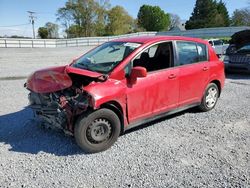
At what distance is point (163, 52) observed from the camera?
4988 mm

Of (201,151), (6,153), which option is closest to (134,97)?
(201,151)

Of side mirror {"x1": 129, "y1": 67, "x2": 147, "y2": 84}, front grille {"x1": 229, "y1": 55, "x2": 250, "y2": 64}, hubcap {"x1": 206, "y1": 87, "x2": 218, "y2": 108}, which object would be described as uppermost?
side mirror {"x1": 129, "y1": 67, "x2": 147, "y2": 84}

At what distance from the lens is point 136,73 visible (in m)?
4.15

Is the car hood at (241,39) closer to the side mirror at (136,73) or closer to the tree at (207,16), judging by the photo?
the side mirror at (136,73)

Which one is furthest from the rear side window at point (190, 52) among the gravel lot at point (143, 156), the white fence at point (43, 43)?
the white fence at point (43, 43)

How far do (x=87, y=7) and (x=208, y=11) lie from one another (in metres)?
27.7

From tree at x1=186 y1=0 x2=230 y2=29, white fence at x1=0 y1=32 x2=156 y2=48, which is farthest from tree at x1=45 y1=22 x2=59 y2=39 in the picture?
white fence at x1=0 y1=32 x2=156 y2=48

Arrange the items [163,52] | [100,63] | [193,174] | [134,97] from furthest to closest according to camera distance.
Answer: [163,52] < [100,63] < [134,97] < [193,174]

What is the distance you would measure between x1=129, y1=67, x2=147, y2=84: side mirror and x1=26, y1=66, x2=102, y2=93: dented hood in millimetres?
503

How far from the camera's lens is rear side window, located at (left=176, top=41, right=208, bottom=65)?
5066 mm

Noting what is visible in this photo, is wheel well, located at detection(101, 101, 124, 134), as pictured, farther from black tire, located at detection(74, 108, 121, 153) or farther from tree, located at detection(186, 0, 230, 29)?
tree, located at detection(186, 0, 230, 29)

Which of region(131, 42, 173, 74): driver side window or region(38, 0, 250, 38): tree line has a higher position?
region(38, 0, 250, 38): tree line

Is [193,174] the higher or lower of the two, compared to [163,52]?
lower

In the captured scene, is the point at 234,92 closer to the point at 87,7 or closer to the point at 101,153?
the point at 101,153
